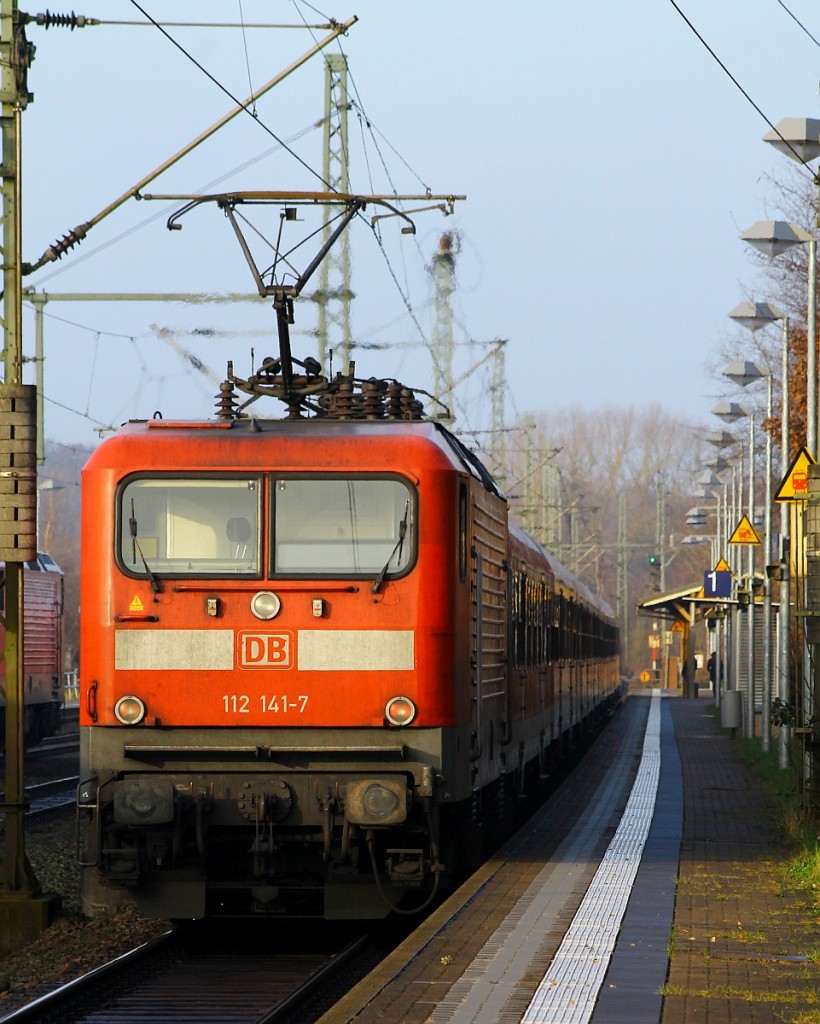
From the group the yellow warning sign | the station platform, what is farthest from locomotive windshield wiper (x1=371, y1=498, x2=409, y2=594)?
the yellow warning sign

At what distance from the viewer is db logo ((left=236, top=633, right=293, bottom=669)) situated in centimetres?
989

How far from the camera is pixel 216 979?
31.6ft

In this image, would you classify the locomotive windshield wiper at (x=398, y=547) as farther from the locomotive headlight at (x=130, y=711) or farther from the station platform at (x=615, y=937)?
the station platform at (x=615, y=937)

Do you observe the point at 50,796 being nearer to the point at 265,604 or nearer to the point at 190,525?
the point at 190,525

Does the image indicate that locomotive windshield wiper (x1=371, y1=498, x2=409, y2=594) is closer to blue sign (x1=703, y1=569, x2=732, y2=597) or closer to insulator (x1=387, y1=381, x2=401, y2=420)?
insulator (x1=387, y1=381, x2=401, y2=420)

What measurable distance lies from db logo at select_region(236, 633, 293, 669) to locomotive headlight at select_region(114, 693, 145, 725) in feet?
2.02

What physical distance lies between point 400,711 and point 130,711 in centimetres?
152

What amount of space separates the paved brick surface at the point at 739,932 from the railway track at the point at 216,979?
1925mm

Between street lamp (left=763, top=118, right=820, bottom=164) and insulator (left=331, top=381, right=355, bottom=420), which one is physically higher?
street lamp (left=763, top=118, right=820, bottom=164)

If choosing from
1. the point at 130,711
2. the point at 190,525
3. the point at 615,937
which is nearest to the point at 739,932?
the point at 615,937

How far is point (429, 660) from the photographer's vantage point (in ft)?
32.6

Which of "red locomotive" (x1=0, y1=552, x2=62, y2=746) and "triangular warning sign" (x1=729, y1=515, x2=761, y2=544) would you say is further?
"red locomotive" (x1=0, y1=552, x2=62, y2=746)

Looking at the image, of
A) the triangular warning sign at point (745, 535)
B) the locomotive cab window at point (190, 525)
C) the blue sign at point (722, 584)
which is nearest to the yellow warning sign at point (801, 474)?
the locomotive cab window at point (190, 525)

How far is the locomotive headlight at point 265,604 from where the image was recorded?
9922mm
